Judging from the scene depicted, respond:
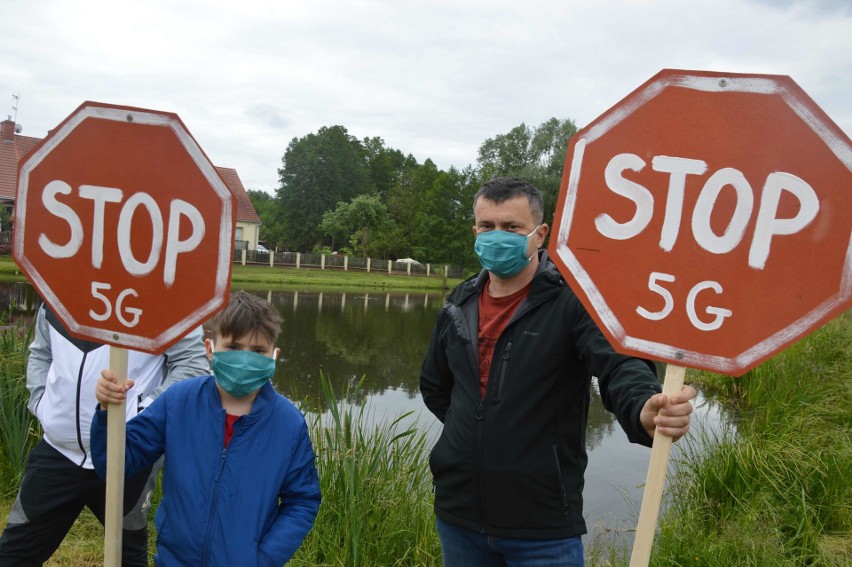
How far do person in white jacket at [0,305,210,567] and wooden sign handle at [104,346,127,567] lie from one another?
2.07 ft

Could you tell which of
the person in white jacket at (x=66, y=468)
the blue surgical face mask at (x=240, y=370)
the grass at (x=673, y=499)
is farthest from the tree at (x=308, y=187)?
the blue surgical face mask at (x=240, y=370)

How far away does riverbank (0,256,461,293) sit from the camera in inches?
1171

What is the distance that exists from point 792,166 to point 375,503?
285 cm

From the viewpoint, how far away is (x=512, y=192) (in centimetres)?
226

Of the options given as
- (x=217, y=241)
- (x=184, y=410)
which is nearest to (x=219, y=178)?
(x=217, y=241)

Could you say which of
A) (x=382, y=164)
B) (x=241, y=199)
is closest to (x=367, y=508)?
(x=241, y=199)

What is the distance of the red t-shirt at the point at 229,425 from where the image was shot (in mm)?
2033

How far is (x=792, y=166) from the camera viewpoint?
1317 millimetres

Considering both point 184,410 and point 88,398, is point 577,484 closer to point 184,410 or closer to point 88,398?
point 184,410

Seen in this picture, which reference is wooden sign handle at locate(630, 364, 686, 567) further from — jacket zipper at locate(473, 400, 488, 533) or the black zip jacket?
jacket zipper at locate(473, 400, 488, 533)

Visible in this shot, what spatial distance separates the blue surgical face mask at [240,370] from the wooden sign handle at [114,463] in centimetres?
31

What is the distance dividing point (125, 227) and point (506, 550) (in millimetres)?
1448

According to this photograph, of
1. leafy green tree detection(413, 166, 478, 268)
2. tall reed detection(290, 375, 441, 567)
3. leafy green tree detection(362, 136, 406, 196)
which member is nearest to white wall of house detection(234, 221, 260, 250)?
leafy green tree detection(413, 166, 478, 268)

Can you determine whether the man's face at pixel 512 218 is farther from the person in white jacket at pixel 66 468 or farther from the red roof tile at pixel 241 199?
the red roof tile at pixel 241 199
